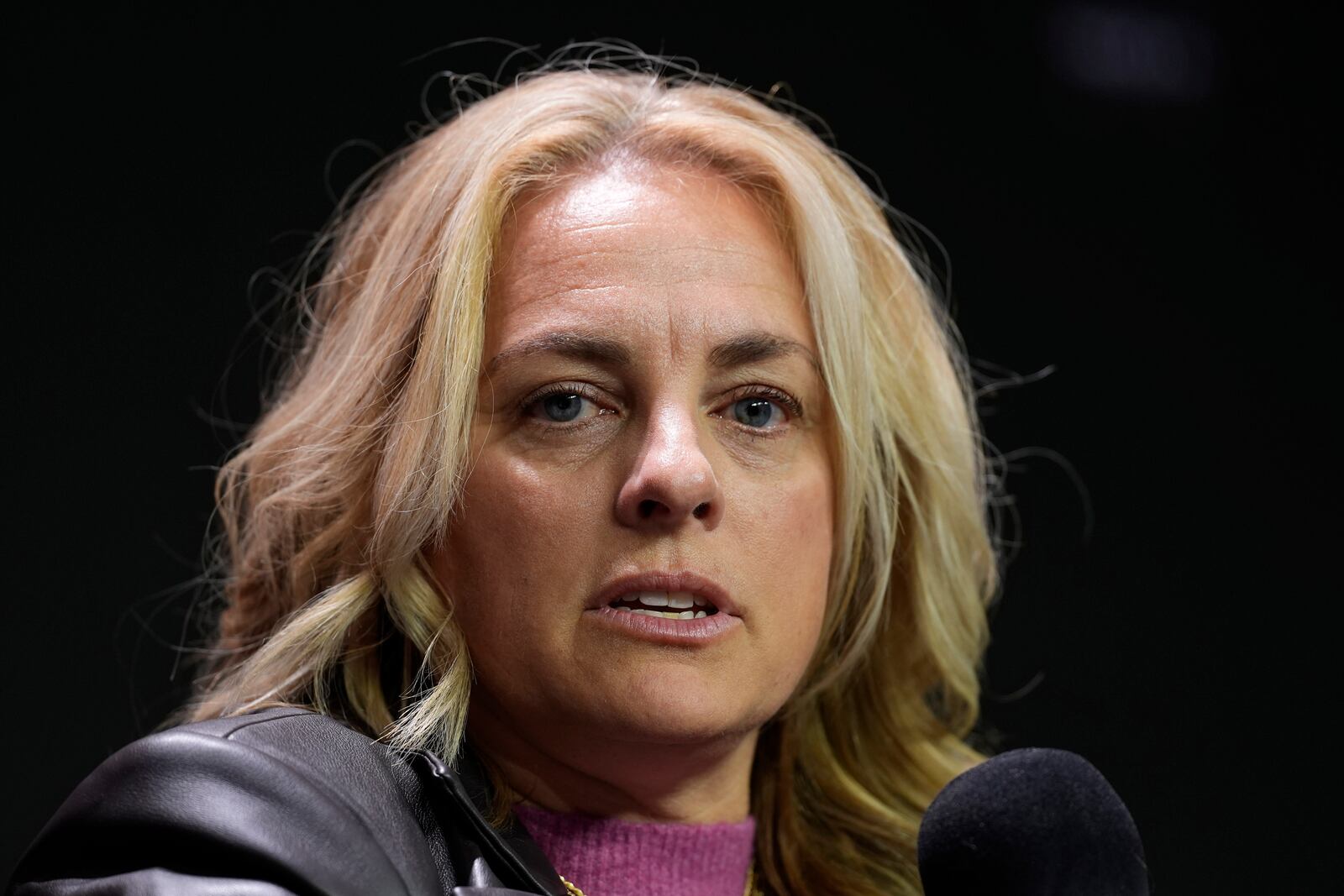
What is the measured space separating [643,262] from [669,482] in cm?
24

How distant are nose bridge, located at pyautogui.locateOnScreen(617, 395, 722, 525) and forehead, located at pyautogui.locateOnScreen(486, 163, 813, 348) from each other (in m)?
0.08

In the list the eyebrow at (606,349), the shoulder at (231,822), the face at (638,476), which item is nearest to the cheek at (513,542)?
the face at (638,476)

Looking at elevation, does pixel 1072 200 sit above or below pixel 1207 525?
above

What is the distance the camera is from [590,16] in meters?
2.30

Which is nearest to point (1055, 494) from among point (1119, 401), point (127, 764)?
point (1119, 401)

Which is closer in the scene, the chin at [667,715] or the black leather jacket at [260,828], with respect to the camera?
the black leather jacket at [260,828]

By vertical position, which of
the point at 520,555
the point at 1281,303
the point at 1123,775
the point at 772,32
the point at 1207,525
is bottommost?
the point at 1123,775

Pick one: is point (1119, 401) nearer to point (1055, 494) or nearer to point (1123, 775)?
point (1055, 494)

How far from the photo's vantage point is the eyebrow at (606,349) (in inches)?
63.3

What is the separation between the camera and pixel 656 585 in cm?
156

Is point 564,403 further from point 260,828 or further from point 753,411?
point 260,828

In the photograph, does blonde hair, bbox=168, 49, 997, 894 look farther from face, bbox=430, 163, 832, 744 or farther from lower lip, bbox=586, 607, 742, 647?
lower lip, bbox=586, 607, 742, 647

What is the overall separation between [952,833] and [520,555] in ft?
1.61

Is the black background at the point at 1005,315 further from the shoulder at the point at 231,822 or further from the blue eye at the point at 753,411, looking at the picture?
the shoulder at the point at 231,822
